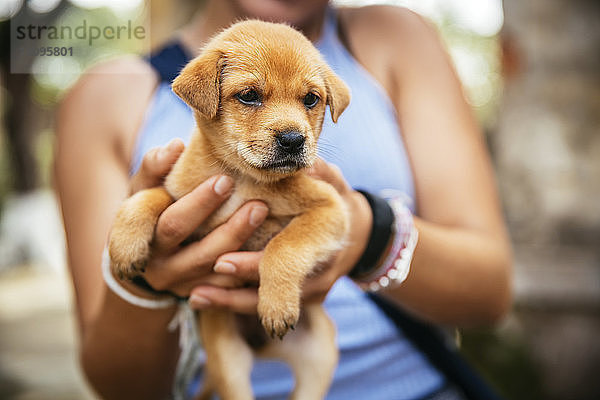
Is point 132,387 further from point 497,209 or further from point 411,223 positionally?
point 497,209

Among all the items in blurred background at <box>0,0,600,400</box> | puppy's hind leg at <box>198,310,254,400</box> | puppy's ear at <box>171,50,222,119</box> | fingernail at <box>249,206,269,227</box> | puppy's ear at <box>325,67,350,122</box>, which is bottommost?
blurred background at <box>0,0,600,400</box>

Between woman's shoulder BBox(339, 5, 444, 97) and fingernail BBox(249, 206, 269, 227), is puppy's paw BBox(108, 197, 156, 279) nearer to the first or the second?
fingernail BBox(249, 206, 269, 227)

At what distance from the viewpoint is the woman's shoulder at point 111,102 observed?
279cm

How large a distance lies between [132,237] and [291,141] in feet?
2.07

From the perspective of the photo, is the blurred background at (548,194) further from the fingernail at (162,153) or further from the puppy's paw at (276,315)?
the puppy's paw at (276,315)

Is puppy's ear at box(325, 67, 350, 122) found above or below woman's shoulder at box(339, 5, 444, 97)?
above

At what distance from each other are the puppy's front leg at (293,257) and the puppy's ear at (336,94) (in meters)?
0.44

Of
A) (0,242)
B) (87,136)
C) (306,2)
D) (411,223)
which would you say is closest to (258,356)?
(411,223)

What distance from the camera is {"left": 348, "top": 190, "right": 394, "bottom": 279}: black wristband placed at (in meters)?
1.96

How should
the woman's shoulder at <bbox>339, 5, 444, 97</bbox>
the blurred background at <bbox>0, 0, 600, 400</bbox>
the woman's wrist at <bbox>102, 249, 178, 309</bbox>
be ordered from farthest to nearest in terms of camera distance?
the blurred background at <bbox>0, 0, 600, 400</bbox> < the woman's shoulder at <bbox>339, 5, 444, 97</bbox> < the woman's wrist at <bbox>102, 249, 178, 309</bbox>

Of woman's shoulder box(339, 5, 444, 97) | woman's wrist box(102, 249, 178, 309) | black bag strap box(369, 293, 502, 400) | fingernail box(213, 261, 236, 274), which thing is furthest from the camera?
black bag strap box(369, 293, 502, 400)

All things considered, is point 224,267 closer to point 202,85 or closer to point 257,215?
point 257,215

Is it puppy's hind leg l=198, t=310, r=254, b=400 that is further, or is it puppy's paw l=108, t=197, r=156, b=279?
puppy's hind leg l=198, t=310, r=254, b=400

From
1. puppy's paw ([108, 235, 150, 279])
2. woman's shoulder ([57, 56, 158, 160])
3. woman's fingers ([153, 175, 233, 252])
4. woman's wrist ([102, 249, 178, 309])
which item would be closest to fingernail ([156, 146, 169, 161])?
woman's fingers ([153, 175, 233, 252])
